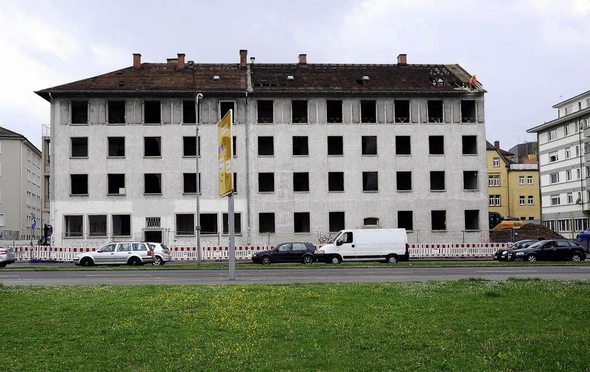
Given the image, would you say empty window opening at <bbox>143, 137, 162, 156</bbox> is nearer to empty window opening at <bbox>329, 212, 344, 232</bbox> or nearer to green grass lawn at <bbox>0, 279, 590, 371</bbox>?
empty window opening at <bbox>329, 212, 344, 232</bbox>

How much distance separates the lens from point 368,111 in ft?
161

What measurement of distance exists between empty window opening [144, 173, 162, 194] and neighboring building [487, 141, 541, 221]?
64.8 meters

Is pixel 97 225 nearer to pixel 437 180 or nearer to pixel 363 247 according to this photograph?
pixel 363 247

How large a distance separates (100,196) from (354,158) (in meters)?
19.8

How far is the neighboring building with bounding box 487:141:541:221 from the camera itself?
9619 cm

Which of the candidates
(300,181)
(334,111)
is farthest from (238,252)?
(334,111)

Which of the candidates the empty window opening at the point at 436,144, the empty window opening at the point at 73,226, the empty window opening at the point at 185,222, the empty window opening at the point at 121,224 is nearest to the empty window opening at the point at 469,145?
the empty window opening at the point at 436,144

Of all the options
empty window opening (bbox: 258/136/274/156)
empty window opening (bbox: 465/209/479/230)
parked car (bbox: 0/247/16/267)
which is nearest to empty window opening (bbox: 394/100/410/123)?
empty window opening (bbox: 465/209/479/230)

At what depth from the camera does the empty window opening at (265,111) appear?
47.4 metres

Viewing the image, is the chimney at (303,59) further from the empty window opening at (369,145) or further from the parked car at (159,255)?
the parked car at (159,255)

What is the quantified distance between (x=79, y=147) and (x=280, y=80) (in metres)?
16.7

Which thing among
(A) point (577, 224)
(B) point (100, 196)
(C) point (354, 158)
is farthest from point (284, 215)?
(A) point (577, 224)

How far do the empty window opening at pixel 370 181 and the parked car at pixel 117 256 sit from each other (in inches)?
800

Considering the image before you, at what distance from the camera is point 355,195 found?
47.1m
